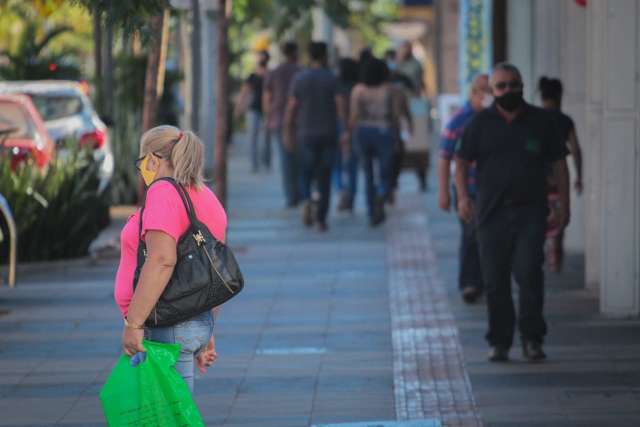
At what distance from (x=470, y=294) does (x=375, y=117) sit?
5.39 metres

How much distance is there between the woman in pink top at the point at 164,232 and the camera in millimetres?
5910

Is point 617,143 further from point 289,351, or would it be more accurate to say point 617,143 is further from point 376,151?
point 376,151

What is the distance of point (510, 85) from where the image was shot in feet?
30.0

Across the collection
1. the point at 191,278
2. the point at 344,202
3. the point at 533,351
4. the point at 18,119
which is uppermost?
the point at 191,278

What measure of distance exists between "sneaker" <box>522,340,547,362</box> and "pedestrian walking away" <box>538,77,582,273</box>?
7.04 feet

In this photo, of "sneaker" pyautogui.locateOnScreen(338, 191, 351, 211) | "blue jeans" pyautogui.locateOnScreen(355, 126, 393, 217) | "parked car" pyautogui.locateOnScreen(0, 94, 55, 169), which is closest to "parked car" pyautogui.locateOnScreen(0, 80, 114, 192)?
"parked car" pyautogui.locateOnScreen(0, 94, 55, 169)

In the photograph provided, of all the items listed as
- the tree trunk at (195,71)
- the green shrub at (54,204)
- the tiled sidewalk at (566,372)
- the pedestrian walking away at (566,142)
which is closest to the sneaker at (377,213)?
the tree trunk at (195,71)

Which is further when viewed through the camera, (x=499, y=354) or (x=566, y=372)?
(x=499, y=354)

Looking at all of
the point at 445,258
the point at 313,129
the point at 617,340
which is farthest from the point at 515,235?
the point at 313,129

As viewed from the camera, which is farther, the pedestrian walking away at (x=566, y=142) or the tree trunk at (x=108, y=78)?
the tree trunk at (x=108, y=78)

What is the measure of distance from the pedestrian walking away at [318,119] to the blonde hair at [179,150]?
10702mm

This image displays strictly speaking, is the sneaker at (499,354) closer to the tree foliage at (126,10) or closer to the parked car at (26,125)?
the tree foliage at (126,10)

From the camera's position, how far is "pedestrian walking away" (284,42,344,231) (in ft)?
55.2

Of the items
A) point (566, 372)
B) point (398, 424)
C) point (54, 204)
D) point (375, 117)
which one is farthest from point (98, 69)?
point (398, 424)
